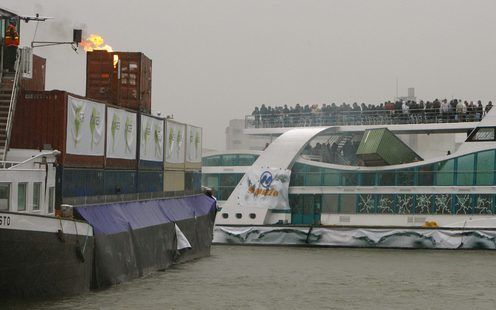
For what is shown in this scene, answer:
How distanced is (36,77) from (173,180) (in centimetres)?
1262

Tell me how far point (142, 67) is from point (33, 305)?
15.5 metres

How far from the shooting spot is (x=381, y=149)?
53.7 m

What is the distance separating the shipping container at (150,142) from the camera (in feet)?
120

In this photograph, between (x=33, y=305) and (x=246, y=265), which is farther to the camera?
(x=246, y=265)

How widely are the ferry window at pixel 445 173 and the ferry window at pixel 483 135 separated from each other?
67.6 inches

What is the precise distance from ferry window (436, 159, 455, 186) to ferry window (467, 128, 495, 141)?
1716 mm

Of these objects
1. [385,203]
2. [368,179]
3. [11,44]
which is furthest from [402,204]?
[11,44]

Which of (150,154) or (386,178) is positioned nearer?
(150,154)

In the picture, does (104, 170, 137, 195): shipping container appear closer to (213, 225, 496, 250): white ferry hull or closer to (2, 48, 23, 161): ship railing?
(2, 48, 23, 161): ship railing

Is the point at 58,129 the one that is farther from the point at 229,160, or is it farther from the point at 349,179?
the point at 229,160

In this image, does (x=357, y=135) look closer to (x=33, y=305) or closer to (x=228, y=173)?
(x=228, y=173)

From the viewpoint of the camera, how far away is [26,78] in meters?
29.8

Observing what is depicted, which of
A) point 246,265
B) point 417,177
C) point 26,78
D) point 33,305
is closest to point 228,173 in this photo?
point 417,177

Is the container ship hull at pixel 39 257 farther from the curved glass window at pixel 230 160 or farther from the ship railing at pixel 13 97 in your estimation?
the curved glass window at pixel 230 160
